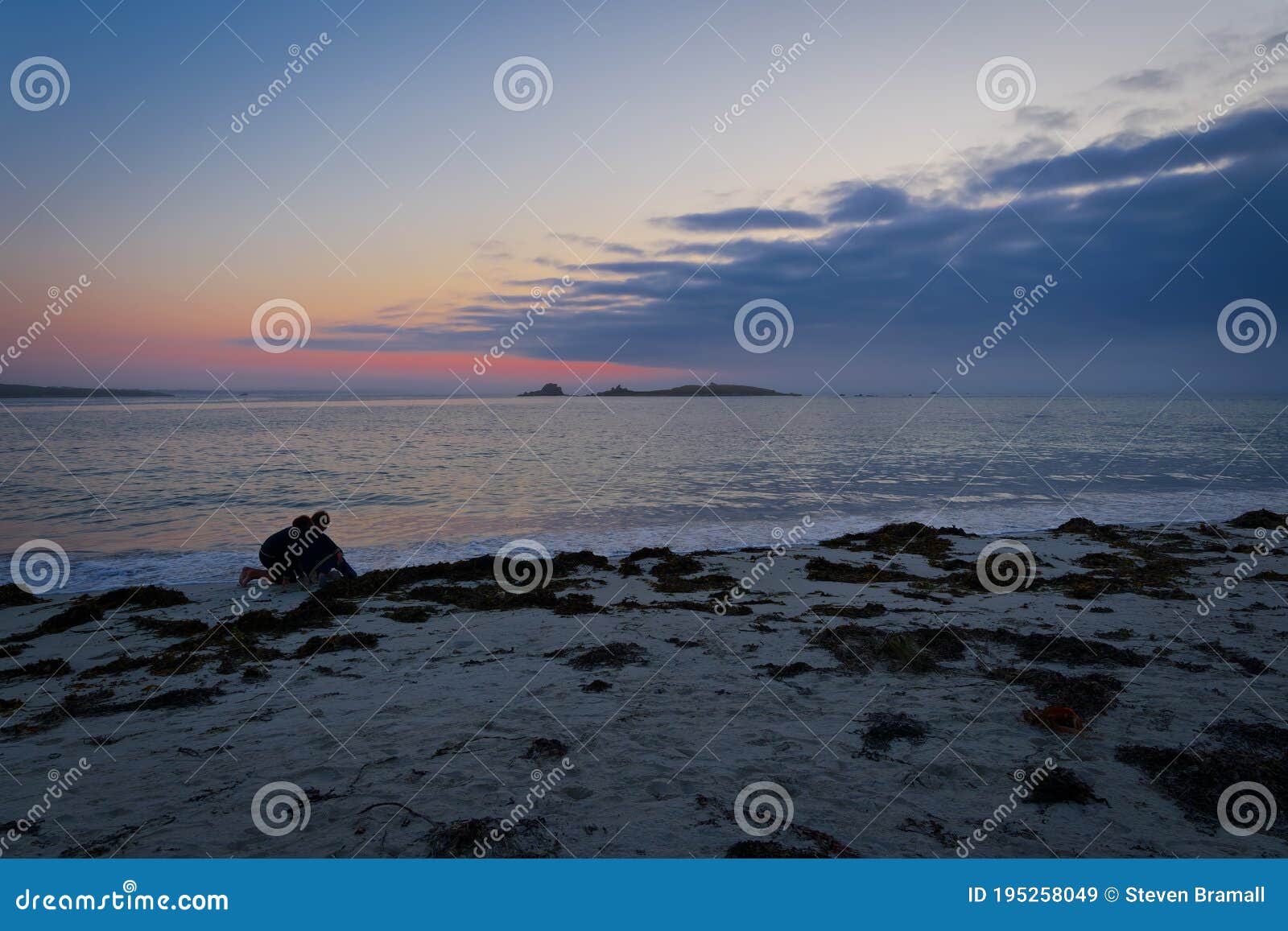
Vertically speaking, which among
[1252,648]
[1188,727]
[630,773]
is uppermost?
[1252,648]

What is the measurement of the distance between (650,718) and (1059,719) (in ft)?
13.6

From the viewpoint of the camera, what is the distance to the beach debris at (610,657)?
8.59 meters

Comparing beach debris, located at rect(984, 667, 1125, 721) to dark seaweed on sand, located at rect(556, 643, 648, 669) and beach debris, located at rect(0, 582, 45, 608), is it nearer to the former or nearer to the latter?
dark seaweed on sand, located at rect(556, 643, 648, 669)

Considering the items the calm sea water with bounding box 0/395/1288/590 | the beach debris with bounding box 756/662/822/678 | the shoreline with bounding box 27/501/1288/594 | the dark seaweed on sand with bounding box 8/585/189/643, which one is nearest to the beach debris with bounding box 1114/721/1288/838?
the beach debris with bounding box 756/662/822/678

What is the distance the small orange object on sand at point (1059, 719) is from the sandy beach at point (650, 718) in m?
0.02

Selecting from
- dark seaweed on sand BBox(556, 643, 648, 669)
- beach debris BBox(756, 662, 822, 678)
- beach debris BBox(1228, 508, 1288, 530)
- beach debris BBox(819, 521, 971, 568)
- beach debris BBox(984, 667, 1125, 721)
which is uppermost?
beach debris BBox(1228, 508, 1288, 530)

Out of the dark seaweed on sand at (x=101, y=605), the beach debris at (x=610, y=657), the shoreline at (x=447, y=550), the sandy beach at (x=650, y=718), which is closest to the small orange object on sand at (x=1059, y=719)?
the sandy beach at (x=650, y=718)

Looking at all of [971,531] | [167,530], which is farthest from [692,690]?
[167,530]

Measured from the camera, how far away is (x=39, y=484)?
27.3 m

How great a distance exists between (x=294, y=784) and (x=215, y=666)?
429 cm

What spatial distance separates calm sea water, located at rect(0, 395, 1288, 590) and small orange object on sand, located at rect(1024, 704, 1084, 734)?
1162cm

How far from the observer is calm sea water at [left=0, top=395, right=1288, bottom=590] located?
18.9 metres

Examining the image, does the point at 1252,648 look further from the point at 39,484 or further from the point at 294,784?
the point at 39,484

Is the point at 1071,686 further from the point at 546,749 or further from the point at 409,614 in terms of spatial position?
the point at 409,614
